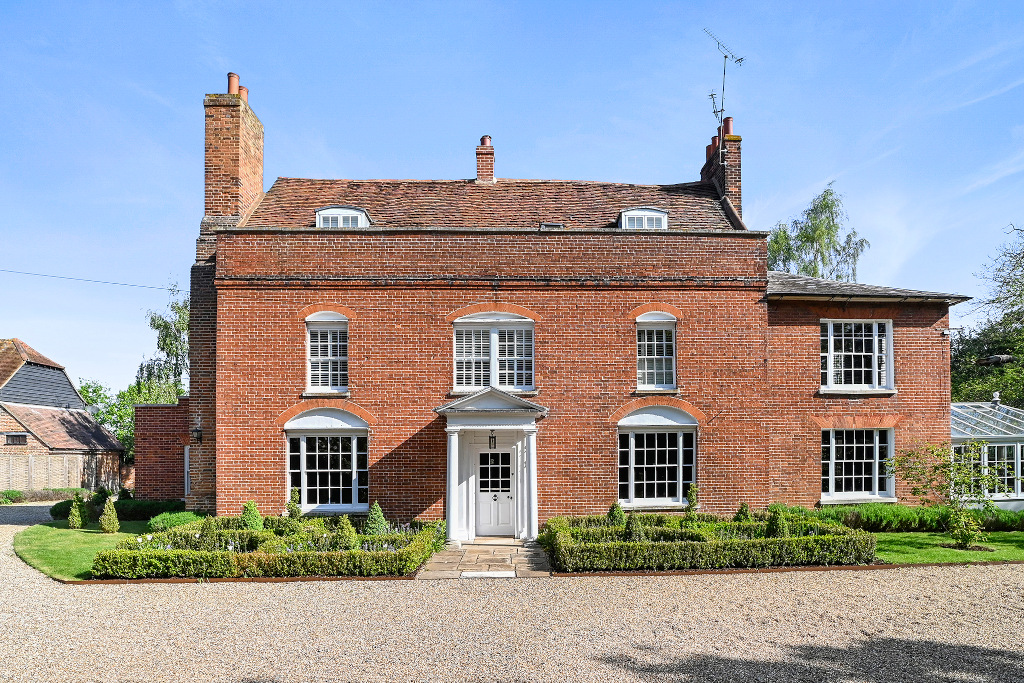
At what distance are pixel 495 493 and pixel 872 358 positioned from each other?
11.6 metres

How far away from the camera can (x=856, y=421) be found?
66.4 feet

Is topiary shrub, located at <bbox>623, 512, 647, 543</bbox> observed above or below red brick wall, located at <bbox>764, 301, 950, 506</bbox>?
below

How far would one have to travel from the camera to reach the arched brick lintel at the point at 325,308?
18.4 metres

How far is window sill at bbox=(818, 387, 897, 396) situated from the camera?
66.0 ft

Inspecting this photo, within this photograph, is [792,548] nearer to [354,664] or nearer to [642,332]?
[642,332]

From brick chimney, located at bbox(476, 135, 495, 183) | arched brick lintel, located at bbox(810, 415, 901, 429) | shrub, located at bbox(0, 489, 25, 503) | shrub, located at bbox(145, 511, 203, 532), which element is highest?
brick chimney, located at bbox(476, 135, 495, 183)

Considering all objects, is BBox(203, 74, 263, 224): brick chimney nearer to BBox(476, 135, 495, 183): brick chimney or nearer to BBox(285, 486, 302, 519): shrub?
BBox(476, 135, 495, 183): brick chimney

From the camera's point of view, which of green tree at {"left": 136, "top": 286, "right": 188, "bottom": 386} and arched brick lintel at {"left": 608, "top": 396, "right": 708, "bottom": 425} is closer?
arched brick lintel at {"left": 608, "top": 396, "right": 708, "bottom": 425}

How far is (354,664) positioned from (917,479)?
15.8 metres

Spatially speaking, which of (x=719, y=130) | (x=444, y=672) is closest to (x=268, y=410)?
(x=444, y=672)

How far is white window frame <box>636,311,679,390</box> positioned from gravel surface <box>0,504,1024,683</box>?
6.15 m

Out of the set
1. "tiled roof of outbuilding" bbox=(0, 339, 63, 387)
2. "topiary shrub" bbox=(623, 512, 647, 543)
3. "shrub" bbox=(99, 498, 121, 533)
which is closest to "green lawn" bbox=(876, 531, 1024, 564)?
"topiary shrub" bbox=(623, 512, 647, 543)

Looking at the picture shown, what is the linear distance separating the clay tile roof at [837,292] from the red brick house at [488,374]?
0.18m

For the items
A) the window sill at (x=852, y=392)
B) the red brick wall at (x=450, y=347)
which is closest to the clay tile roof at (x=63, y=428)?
the red brick wall at (x=450, y=347)
